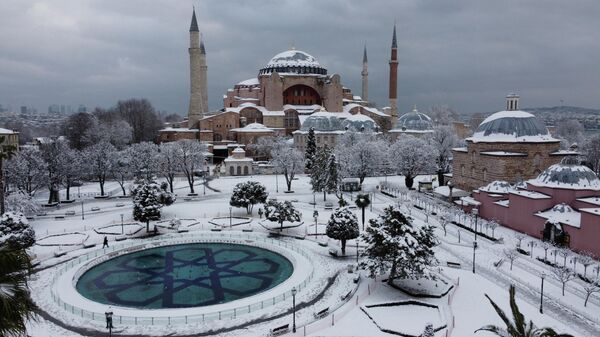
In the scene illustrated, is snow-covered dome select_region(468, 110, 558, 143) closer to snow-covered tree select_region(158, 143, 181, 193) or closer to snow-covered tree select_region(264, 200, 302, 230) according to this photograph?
snow-covered tree select_region(264, 200, 302, 230)

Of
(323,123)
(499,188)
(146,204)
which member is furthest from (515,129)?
(146,204)

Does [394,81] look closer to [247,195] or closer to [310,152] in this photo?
[310,152]

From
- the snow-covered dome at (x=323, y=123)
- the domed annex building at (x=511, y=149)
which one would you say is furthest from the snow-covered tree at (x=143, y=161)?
the domed annex building at (x=511, y=149)

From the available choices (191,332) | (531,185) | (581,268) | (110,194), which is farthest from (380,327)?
(110,194)

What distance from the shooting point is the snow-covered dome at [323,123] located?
52.6 meters

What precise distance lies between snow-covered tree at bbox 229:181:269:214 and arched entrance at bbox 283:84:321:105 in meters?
40.0

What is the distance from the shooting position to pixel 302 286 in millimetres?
17328

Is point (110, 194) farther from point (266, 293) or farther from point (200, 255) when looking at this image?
point (266, 293)

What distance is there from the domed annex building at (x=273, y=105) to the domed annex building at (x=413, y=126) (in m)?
3.22

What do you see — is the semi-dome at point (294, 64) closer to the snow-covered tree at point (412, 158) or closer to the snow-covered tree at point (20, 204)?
the snow-covered tree at point (412, 158)

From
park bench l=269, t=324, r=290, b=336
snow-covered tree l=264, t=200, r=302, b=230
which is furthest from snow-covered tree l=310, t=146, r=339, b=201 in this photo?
park bench l=269, t=324, r=290, b=336

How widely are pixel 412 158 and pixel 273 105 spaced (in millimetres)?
29587

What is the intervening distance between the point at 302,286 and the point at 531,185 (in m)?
16.3

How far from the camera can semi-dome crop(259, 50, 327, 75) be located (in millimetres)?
67875
